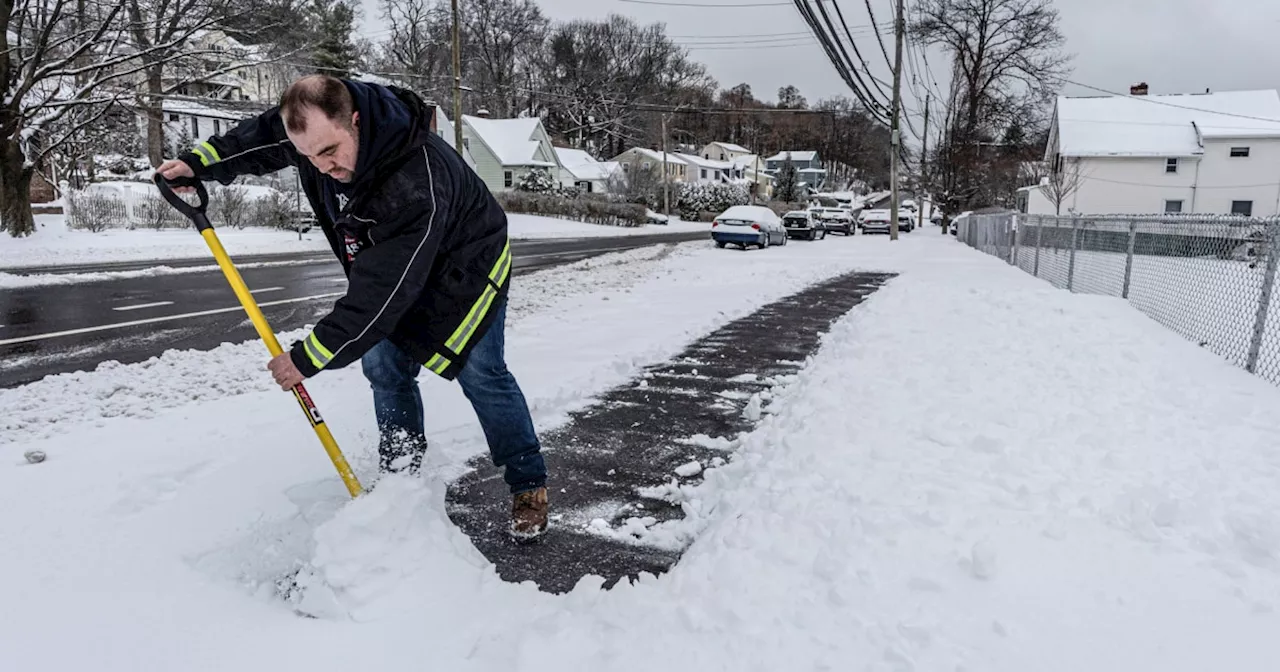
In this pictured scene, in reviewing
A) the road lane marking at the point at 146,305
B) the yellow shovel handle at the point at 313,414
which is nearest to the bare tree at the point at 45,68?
the road lane marking at the point at 146,305

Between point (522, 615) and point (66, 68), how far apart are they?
20111 mm

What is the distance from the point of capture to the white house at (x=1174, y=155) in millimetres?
32750

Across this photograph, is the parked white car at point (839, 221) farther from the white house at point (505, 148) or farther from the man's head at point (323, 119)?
the man's head at point (323, 119)

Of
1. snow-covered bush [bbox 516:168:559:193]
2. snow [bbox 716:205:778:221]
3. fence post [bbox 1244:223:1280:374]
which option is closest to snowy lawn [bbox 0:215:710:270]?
snow [bbox 716:205:778:221]

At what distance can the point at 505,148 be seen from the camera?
50.8 meters

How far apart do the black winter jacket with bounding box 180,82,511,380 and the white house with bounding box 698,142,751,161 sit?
306ft

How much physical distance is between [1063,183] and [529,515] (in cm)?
3847

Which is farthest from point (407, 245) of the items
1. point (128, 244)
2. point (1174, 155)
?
point (1174, 155)

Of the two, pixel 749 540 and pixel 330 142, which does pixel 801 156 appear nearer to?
pixel 749 540

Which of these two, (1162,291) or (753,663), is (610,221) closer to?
(1162,291)

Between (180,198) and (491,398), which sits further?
(180,198)

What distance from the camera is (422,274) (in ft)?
7.45

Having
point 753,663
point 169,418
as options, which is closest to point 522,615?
point 753,663

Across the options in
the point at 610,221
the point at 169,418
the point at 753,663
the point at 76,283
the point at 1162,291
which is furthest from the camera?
the point at 610,221
